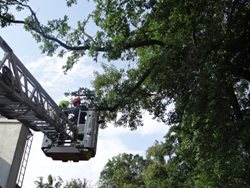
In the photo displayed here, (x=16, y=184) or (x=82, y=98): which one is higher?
(x=82, y=98)

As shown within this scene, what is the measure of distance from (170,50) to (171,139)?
239 inches

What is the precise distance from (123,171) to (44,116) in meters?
38.4

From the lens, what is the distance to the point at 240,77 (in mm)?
12953

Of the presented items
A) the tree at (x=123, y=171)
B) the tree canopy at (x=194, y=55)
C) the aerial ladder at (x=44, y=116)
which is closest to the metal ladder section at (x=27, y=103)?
the aerial ladder at (x=44, y=116)

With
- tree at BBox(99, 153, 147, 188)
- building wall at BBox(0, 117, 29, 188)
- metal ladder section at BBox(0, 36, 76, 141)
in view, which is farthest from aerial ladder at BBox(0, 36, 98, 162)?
tree at BBox(99, 153, 147, 188)

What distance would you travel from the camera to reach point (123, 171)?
47.0m

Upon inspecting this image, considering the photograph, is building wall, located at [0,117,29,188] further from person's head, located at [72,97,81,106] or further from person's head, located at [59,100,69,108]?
person's head, located at [72,97,81,106]

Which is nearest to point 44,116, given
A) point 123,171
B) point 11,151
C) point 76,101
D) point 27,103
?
point 27,103

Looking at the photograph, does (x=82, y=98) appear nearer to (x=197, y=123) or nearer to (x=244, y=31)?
(x=197, y=123)

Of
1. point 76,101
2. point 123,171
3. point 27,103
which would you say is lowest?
point 27,103

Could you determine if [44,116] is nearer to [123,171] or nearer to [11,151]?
[11,151]

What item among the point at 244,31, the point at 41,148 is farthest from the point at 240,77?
the point at 41,148

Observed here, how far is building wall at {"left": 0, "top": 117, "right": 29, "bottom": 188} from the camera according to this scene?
12586mm

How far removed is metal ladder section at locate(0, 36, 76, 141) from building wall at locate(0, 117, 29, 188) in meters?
2.19
